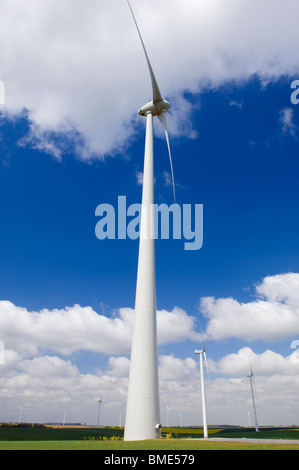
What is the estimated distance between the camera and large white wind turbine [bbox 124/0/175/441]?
92.7ft

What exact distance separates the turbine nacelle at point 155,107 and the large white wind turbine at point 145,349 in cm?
1378

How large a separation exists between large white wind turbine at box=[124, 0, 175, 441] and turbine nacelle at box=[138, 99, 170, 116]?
13.8m

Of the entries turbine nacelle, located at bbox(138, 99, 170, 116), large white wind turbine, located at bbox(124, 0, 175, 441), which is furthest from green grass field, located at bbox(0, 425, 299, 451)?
turbine nacelle, located at bbox(138, 99, 170, 116)

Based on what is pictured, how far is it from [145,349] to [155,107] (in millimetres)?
34829

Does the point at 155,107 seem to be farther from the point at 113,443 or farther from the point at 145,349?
the point at 113,443

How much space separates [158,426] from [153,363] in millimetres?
5129

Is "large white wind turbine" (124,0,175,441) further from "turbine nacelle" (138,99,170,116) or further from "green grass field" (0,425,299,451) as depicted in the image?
"turbine nacelle" (138,99,170,116)

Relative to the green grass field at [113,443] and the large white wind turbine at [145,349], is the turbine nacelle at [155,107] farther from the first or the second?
the green grass field at [113,443]

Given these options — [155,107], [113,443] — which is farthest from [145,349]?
[155,107]
